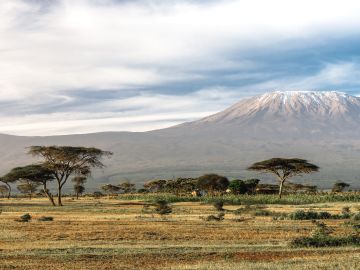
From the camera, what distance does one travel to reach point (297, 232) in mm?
31062

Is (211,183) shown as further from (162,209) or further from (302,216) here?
(302,216)

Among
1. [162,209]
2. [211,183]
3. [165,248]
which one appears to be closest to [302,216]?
[162,209]

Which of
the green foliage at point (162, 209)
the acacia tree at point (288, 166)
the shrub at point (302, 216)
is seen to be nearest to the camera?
the shrub at point (302, 216)

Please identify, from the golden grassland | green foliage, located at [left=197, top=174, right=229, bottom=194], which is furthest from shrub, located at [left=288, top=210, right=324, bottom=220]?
green foliage, located at [left=197, top=174, right=229, bottom=194]

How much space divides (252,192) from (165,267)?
72.7 m

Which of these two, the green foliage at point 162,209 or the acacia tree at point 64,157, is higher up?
the acacia tree at point 64,157

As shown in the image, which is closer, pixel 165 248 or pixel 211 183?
pixel 165 248

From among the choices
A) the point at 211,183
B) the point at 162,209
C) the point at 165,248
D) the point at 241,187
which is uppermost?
the point at 211,183

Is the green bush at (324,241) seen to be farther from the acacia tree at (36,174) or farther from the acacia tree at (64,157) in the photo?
the acacia tree at (36,174)

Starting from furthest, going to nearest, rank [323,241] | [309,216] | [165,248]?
[309,216] < [323,241] < [165,248]

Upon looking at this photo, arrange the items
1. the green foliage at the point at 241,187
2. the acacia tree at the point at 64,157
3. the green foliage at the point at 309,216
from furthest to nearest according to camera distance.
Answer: the green foliage at the point at 241,187 → the acacia tree at the point at 64,157 → the green foliage at the point at 309,216

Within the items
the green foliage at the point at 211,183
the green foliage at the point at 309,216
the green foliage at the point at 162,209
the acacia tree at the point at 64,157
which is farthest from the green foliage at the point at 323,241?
the green foliage at the point at 211,183

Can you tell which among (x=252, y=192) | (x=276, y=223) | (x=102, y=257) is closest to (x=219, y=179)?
(x=252, y=192)

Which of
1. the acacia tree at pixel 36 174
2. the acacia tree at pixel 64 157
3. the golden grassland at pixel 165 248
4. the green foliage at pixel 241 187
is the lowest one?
the golden grassland at pixel 165 248
